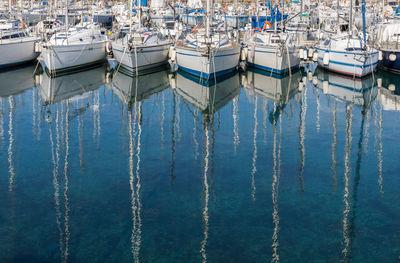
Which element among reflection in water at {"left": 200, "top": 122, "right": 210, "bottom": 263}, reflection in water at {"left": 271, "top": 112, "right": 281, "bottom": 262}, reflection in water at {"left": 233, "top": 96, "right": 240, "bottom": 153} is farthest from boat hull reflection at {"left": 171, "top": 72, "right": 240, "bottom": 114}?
reflection in water at {"left": 271, "top": 112, "right": 281, "bottom": 262}

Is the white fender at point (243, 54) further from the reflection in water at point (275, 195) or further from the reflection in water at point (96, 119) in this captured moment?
the reflection in water at point (275, 195)

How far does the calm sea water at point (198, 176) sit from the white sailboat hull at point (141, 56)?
482 cm

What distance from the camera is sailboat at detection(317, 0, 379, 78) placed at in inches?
A: 1018

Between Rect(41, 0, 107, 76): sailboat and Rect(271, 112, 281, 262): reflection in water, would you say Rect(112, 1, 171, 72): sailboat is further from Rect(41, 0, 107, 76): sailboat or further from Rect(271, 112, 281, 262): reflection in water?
Rect(271, 112, 281, 262): reflection in water

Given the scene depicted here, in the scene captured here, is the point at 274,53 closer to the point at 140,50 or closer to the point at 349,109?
the point at 140,50

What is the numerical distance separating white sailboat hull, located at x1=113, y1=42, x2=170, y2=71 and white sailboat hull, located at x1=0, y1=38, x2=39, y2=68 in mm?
4960

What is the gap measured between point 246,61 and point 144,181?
18.8 meters

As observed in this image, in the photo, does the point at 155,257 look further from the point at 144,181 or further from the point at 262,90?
the point at 262,90

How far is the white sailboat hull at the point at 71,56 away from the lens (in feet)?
85.3

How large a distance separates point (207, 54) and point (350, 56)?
754cm

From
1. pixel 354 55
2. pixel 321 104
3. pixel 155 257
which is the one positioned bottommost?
pixel 155 257

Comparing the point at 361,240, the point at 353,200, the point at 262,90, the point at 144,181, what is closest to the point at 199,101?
the point at 262,90

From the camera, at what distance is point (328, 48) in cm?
2828

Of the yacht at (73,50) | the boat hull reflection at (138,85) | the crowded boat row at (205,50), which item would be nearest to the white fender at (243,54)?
the crowded boat row at (205,50)
